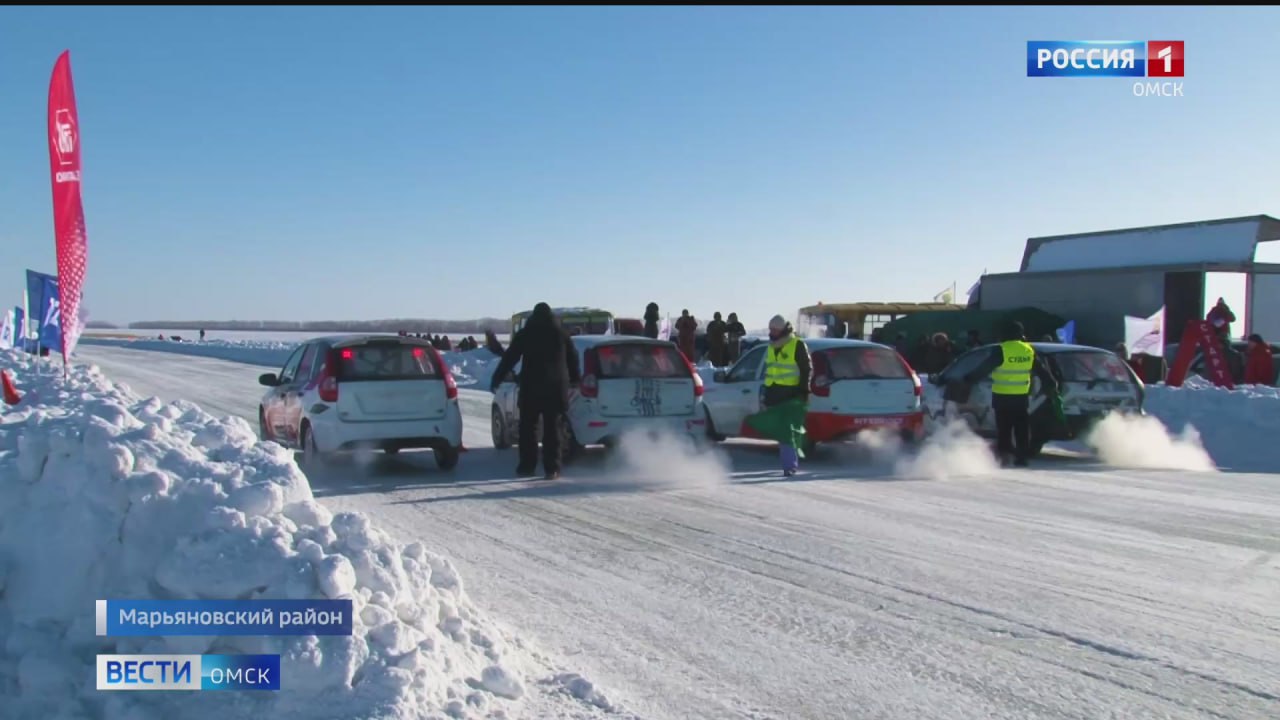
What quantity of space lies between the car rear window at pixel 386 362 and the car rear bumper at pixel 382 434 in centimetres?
49

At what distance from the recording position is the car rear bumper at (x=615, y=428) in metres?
11.8

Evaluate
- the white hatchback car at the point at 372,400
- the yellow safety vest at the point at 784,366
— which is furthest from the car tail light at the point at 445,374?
the yellow safety vest at the point at 784,366

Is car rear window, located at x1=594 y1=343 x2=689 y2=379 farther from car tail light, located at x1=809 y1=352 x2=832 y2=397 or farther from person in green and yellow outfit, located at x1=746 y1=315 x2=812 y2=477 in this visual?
car tail light, located at x1=809 y1=352 x2=832 y2=397

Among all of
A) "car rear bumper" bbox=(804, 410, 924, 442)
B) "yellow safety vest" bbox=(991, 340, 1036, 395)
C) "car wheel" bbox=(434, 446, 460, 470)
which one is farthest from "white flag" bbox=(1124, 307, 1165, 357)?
"car wheel" bbox=(434, 446, 460, 470)

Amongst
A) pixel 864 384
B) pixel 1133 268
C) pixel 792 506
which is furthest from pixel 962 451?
pixel 1133 268

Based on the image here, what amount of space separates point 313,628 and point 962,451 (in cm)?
942

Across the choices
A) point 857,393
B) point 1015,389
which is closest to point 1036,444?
point 1015,389

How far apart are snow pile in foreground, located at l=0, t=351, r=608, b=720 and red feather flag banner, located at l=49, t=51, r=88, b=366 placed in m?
6.68

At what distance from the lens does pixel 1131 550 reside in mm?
7465

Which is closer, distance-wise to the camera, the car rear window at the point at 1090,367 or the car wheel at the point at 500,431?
the car rear window at the point at 1090,367

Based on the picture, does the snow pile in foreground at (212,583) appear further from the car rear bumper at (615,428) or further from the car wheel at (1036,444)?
the car wheel at (1036,444)

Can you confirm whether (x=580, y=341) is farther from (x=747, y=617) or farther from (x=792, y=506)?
(x=747, y=617)

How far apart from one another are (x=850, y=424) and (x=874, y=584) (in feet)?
19.8

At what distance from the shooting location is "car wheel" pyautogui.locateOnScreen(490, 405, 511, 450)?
13.4 metres
